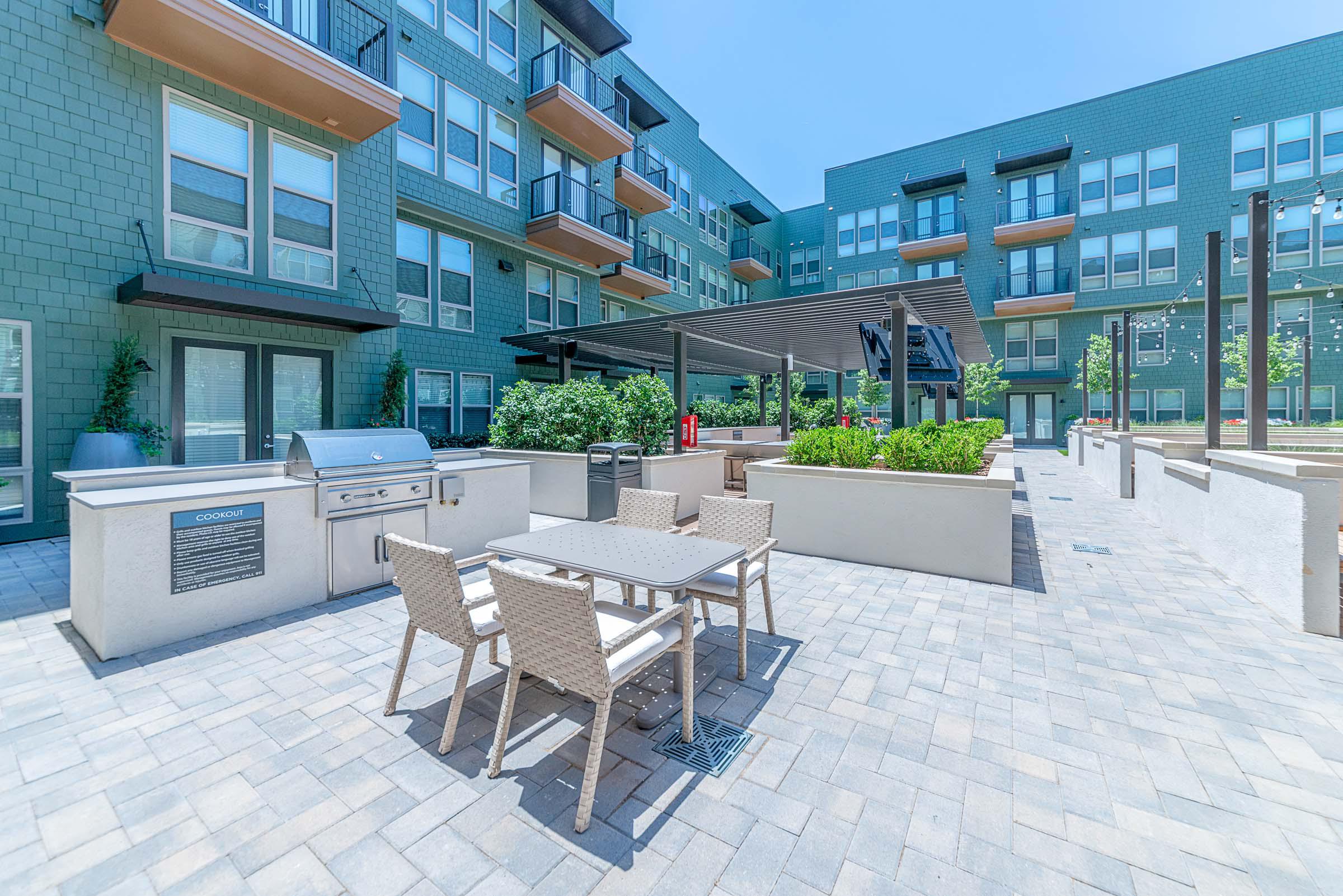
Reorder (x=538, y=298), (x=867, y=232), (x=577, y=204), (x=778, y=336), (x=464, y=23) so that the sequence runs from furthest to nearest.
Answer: (x=867, y=232)
(x=538, y=298)
(x=577, y=204)
(x=464, y=23)
(x=778, y=336)

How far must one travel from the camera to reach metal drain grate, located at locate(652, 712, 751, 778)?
253 cm

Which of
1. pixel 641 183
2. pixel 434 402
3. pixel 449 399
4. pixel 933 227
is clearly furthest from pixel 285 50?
pixel 933 227

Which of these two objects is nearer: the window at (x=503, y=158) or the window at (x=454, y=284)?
the window at (x=454, y=284)

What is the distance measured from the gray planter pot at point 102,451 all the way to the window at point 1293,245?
33.2 m

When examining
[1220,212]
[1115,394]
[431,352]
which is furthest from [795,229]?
[431,352]

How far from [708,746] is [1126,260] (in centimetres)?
2957

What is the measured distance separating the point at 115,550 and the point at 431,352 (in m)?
8.16

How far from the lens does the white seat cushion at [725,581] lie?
351 centimetres

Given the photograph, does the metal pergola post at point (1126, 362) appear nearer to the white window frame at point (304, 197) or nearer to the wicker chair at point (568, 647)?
the wicker chair at point (568, 647)

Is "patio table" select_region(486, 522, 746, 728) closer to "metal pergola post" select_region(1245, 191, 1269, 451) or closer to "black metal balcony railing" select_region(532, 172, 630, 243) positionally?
"metal pergola post" select_region(1245, 191, 1269, 451)

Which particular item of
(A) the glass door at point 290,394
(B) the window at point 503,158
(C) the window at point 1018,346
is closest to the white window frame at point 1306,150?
(C) the window at point 1018,346

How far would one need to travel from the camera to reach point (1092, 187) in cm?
2348

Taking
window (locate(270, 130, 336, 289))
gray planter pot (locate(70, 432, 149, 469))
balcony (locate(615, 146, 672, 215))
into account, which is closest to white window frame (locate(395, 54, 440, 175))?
window (locate(270, 130, 336, 289))

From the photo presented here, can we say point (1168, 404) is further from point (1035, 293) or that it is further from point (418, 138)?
point (418, 138)
